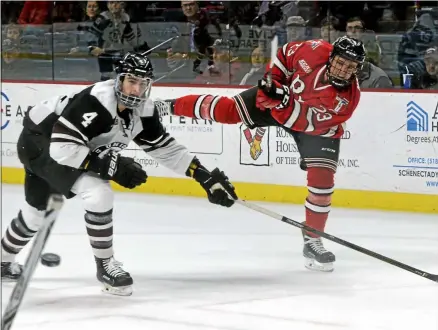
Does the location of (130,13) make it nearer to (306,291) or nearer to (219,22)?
(219,22)

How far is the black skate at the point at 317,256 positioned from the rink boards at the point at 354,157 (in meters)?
1.34

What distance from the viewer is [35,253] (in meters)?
2.41

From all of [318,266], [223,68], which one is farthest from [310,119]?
[223,68]

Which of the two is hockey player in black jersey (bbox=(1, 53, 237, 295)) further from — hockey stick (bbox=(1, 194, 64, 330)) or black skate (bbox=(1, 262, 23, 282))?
hockey stick (bbox=(1, 194, 64, 330))

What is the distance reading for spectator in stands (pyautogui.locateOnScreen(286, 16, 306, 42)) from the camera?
5906mm

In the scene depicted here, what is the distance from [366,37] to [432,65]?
44 centimetres

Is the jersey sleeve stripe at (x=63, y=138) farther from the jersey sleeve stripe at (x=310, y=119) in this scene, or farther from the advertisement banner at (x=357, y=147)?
the advertisement banner at (x=357, y=147)

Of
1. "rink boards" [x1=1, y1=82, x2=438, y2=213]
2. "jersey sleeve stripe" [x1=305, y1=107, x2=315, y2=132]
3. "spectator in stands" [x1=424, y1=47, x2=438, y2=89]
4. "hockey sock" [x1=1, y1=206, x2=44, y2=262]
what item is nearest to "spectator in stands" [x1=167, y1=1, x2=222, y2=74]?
"rink boards" [x1=1, y1=82, x2=438, y2=213]

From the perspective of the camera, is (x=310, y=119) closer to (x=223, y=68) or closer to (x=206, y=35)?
(x=223, y=68)

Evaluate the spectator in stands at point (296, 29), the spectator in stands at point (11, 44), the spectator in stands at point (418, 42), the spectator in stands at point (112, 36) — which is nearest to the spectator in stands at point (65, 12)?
the spectator in stands at point (112, 36)

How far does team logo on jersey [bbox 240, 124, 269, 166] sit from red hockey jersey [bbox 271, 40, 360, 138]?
1544 mm

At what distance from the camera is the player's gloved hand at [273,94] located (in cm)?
391

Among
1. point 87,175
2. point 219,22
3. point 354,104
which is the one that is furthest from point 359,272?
point 219,22

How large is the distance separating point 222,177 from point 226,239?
1.04 m
